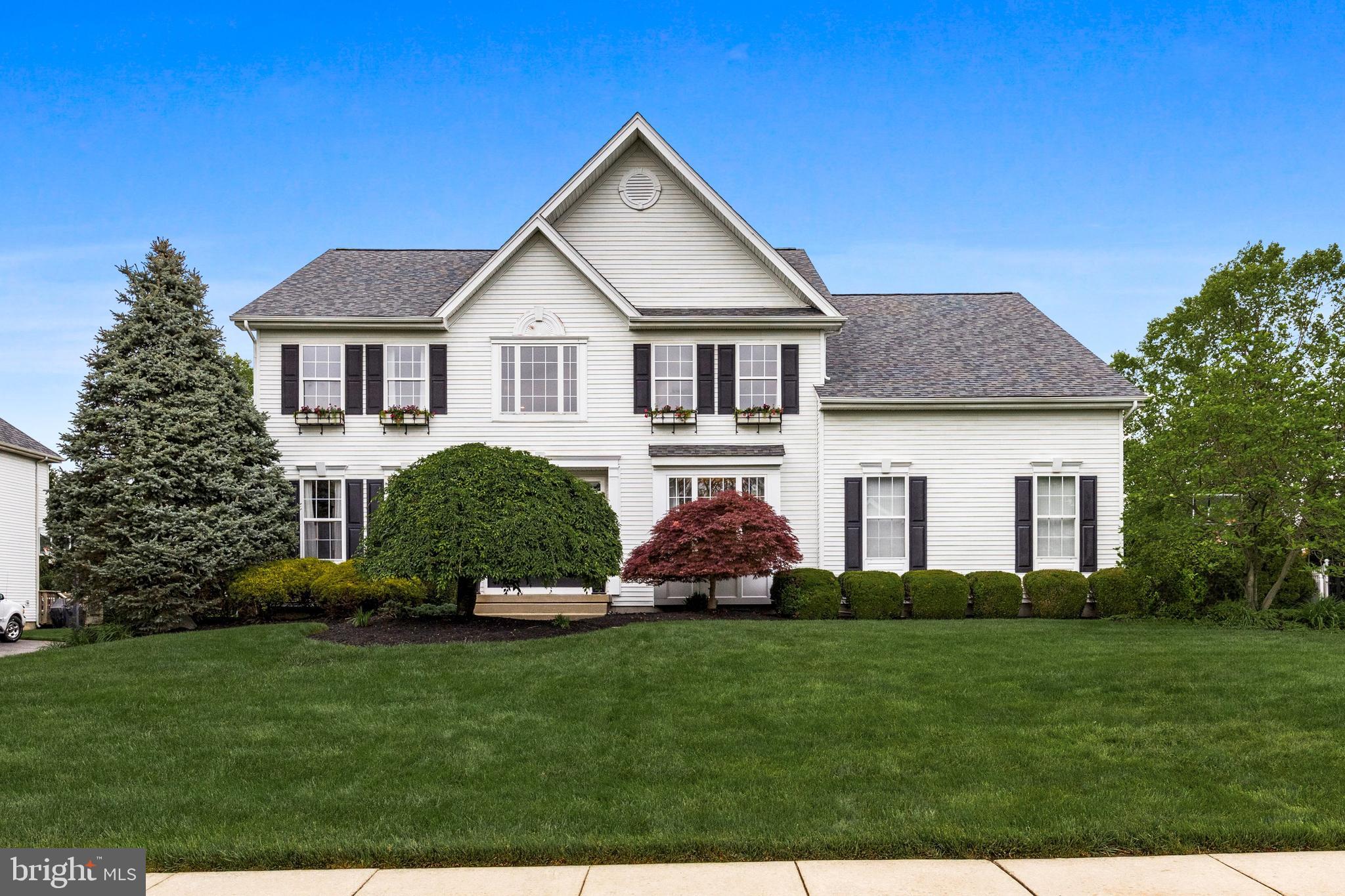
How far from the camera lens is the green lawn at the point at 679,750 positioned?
16.5ft

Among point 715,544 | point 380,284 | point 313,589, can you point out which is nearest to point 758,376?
point 715,544

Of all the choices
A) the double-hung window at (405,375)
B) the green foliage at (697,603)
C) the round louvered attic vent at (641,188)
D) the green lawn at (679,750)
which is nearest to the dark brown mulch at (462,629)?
the green lawn at (679,750)

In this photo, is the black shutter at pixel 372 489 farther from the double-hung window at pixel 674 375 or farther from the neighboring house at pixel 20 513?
the neighboring house at pixel 20 513

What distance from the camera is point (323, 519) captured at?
17.6 m

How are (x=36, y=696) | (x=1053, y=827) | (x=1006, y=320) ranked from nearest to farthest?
1. (x=1053, y=827)
2. (x=36, y=696)
3. (x=1006, y=320)

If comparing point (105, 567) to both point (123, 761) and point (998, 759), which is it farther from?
point (998, 759)

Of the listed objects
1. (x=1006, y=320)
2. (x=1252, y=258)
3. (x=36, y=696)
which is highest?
(x=1252, y=258)

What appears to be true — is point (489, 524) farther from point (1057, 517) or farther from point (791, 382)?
point (1057, 517)

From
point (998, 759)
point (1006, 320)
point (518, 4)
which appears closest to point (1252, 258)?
point (1006, 320)

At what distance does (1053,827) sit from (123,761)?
6748mm

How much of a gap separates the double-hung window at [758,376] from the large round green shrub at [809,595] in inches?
141

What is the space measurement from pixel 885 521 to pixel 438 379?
9.31 m

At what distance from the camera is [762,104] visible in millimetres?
17219

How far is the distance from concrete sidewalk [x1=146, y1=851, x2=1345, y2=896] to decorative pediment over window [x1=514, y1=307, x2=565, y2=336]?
45.1 feet
